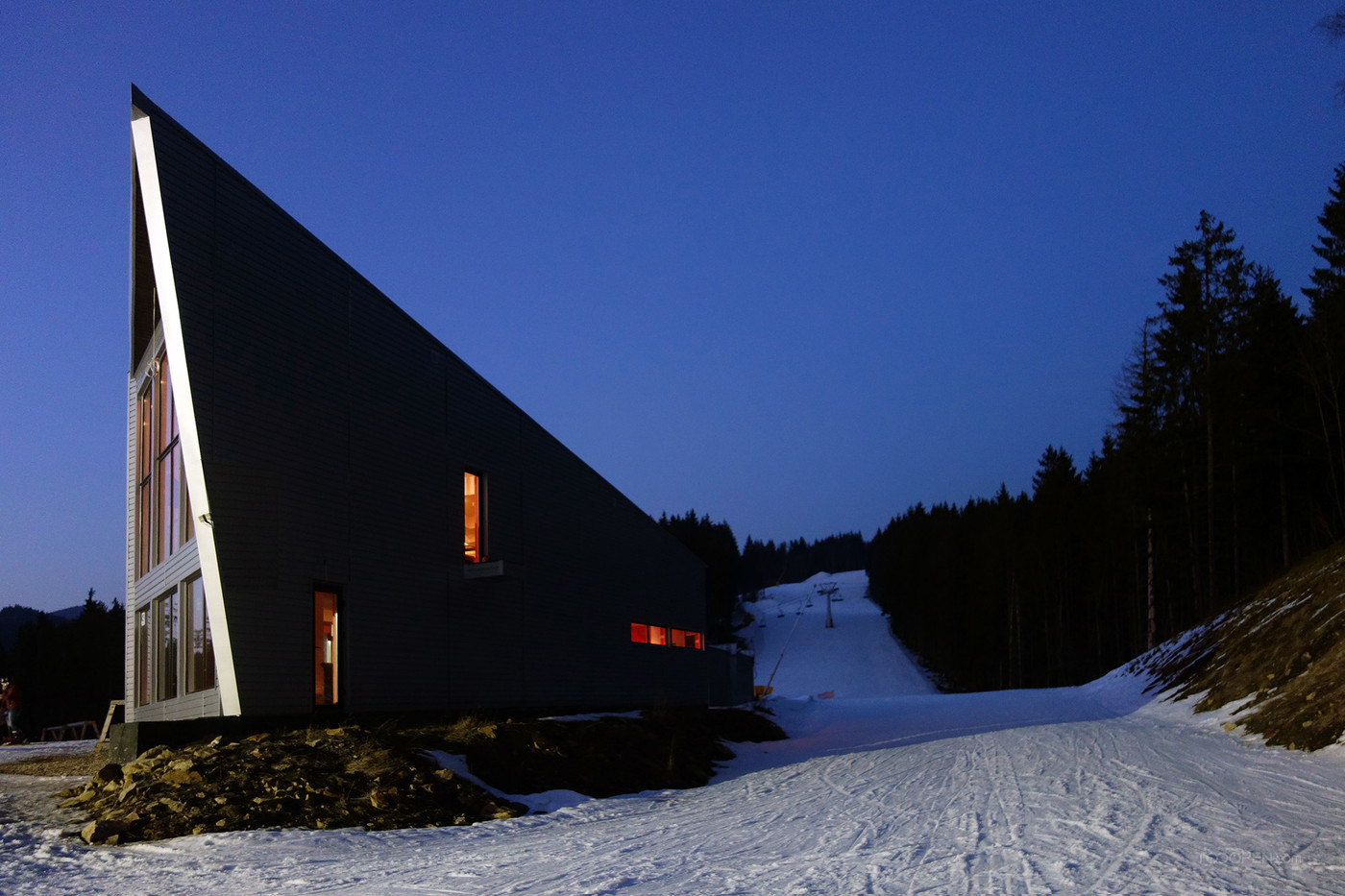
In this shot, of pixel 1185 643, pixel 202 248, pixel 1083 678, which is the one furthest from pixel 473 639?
pixel 1083 678

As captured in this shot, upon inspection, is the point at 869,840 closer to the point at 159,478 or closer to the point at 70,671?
the point at 159,478

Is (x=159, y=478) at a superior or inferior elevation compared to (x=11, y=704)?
superior

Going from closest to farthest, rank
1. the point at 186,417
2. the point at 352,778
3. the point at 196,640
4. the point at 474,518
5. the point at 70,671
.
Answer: the point at 352,778, the point at 186,417, the point at 196,640, the point at 474,518, the point at 70,671

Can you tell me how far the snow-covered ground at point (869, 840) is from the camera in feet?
20.1

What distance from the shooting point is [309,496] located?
14.0 metres

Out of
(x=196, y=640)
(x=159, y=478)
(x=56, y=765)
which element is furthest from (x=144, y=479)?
(x=56, y=765)

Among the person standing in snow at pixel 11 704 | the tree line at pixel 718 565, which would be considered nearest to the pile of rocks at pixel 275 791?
the person standing in snow at pixel 11 704

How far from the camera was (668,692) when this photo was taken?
25469mm

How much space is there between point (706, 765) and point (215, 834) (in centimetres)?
742

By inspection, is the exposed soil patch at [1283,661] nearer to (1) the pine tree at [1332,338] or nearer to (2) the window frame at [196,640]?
(1) the pine tree at [1332,338]

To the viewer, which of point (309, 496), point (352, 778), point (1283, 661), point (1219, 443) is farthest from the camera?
point (1219, 443)

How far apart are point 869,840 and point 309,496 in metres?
9.67

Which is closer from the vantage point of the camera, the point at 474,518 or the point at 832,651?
the point at 474,518

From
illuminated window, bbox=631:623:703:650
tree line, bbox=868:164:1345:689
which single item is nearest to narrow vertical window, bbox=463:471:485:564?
illuminated window, bbox=631:623:703:650
